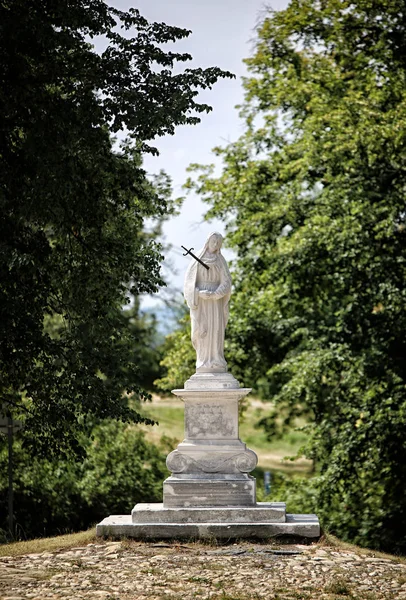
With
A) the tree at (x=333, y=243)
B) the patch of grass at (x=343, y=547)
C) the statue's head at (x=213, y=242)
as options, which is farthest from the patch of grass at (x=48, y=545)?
the tree at (x=333, y=243)

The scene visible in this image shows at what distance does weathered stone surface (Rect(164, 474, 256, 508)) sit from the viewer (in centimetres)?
1187

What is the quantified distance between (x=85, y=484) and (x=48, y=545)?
22.6 ft

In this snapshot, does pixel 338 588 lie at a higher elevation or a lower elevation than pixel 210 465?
→ lower

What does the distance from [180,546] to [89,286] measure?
11.1ft

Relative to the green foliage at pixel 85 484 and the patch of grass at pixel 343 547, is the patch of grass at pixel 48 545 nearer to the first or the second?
the patch of grass at pixel 343 547

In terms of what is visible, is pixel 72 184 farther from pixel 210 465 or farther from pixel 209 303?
pixel 210 465

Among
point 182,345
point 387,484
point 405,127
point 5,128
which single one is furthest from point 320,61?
point 5,128

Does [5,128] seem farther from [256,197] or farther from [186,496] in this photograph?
[256,197]

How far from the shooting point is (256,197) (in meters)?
19.9

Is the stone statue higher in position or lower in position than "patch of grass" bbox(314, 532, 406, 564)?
higher

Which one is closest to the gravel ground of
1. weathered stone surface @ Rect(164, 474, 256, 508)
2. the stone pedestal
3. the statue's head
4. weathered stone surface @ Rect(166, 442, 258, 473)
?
the stone pedestal

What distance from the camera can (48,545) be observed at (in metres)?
11.8

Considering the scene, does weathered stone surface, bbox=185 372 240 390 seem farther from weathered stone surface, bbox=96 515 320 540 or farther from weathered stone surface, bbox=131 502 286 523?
weathered stone surface, bbox=96 515 320 540

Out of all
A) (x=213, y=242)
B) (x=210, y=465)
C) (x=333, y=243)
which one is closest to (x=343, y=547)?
(x=210, y=465)
